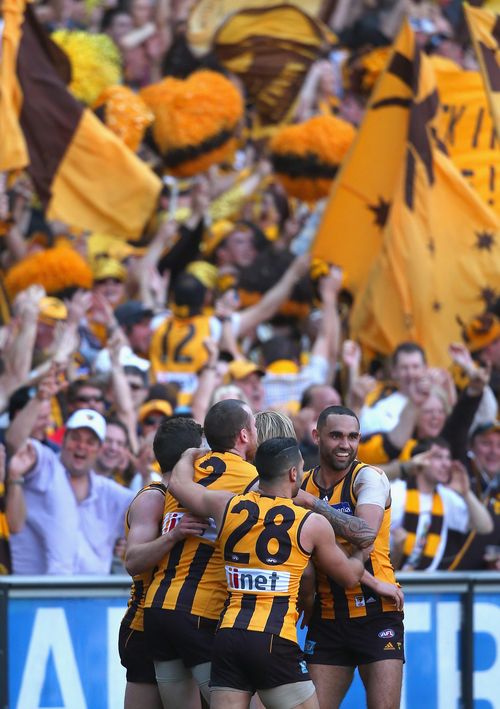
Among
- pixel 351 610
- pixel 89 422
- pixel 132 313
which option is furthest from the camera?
pixel 132 313

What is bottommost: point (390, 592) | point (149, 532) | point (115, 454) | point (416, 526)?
point (416, 526)

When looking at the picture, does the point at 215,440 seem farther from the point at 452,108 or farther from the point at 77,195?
the point at 452,108

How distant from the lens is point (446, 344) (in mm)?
11055

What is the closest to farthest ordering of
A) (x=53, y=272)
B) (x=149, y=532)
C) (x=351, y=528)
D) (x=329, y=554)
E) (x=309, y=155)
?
1. (x=329, y=554)
2. (x=351, y=528)
3. (x=149, y=532)
4. (x=53, y=272)
5. (x=309, y=155)

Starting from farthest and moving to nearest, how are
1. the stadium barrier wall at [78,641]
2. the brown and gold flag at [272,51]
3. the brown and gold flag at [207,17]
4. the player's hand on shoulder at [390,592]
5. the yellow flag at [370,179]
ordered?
the brown and gold flag at [207,17] < the brown and gold flag at [272,51] < the yellow flag at [370,179] < the stadium barrier wall at [78,641] < the player's hand on shoulder at [390,592]

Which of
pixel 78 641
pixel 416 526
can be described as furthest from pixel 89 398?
pixel 416 526

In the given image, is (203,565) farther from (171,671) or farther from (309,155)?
(309,155)

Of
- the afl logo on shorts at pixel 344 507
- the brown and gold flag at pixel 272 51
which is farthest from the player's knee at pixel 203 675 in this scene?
the brown and gold flag at pixel 272 51

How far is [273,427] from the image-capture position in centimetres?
637

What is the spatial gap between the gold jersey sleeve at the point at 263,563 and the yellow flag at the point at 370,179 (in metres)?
6.13

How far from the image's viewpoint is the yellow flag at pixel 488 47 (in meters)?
10.9

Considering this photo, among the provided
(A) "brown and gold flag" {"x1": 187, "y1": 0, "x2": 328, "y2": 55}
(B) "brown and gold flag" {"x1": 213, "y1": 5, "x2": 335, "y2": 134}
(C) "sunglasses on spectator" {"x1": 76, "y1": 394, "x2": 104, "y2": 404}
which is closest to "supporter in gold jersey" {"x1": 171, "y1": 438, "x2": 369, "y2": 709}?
(C) "sunglasses on spectator" {"x1": 76, "y1": 394, "x2": 104, "y2": 404}

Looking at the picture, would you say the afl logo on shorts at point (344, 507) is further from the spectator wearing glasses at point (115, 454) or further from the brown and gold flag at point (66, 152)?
the brown and gold flag at point (66, 152)

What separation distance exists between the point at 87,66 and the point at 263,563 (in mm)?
8268
